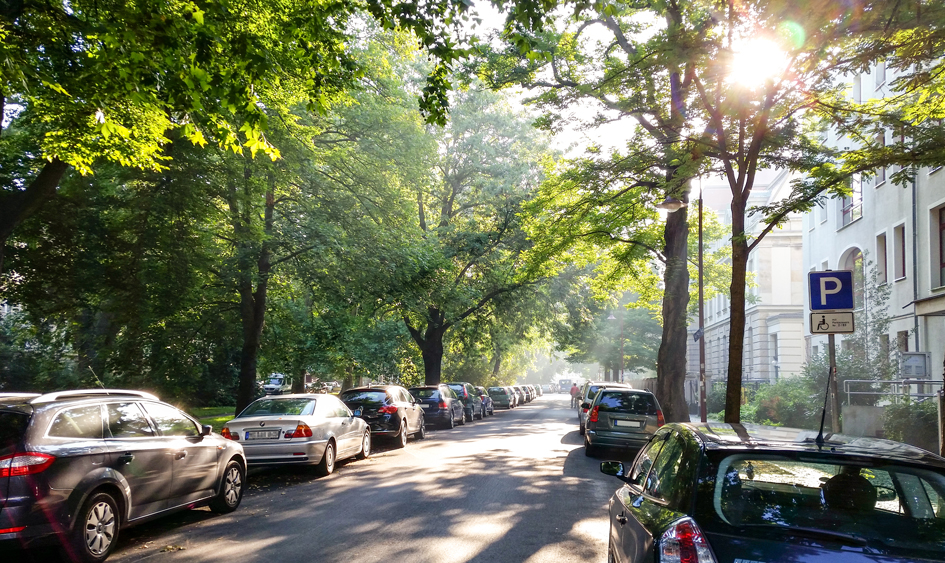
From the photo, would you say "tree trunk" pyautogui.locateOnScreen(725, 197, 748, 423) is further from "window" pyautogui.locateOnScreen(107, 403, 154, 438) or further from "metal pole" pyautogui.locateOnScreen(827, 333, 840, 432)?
"window" pyautogui.locateOnScreen(107, 403, 154, 438)

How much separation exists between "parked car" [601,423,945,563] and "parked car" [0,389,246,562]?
4.80 metres

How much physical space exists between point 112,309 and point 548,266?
12474 millimetres

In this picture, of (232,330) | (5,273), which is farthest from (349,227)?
(5,273)

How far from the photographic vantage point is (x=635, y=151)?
15.5 m

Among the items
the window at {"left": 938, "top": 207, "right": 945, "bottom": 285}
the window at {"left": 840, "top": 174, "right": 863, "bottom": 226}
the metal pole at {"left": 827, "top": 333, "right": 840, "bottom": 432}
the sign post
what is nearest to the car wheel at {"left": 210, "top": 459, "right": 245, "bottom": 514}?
the metal pole at {"left": 827, "top": 333, "right": 840, "bottom": 432}

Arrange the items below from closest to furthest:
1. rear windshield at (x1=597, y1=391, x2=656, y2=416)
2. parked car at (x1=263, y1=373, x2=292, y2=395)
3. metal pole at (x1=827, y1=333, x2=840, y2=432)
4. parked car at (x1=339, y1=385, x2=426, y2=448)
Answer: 1. metal pole at (x1=827, y1=333, x2=840, y2=432)
2. rear windshield at (x1=597, y1=391, x2=656, y2=416)
3. parked car at (x1=339, y1=385, x2=426, y2=448)
4. parked car at (x1=263, y1=373, x2=292, y2=395)

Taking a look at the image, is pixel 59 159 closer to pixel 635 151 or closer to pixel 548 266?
pixel 635 151

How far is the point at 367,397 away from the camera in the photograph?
18.5 meters

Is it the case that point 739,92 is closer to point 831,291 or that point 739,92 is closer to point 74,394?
point 831,291

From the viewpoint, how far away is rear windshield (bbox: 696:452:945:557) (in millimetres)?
3377

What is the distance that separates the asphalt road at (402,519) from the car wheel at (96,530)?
0.22 m

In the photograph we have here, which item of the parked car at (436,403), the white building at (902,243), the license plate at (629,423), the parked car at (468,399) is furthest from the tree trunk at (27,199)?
the parked car at (468,399)

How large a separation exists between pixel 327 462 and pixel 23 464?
275 inches

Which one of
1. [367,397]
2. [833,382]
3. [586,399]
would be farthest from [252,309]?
[833,382]
